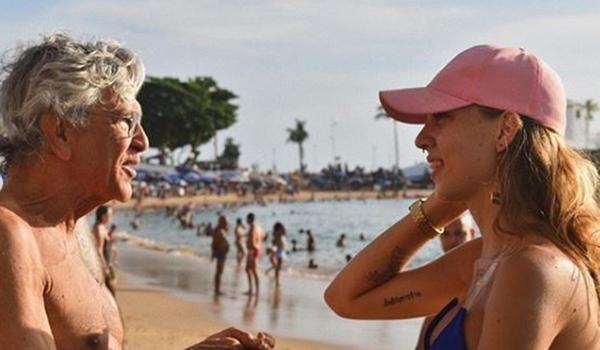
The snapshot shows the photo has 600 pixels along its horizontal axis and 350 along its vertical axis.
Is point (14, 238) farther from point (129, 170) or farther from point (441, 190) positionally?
point (441, 190)

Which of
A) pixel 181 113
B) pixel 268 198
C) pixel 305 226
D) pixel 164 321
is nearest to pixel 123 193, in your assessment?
pixel 164 321

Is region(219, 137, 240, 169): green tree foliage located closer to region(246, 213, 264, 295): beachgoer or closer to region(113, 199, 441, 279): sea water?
region(113, 199, 441, 279): sea water

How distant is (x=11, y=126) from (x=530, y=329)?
1291 millimetres

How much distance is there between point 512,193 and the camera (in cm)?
235

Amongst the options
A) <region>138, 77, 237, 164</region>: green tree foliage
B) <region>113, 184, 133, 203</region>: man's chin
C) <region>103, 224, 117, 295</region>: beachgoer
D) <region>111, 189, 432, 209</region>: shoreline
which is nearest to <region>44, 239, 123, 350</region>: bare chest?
<region>113, 184, 133, 203</region>: man's chin

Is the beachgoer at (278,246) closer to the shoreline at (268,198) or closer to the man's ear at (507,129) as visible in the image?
the man's ear at (507,129)

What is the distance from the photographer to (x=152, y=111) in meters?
101

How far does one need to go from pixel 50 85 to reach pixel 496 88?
102 cm

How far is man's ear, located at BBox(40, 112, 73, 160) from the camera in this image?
262 centimetres

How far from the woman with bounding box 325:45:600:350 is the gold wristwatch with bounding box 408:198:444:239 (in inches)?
16.7

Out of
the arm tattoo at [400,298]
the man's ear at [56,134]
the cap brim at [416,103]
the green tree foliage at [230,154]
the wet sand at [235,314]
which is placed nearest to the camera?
the cap brim at [416,103]

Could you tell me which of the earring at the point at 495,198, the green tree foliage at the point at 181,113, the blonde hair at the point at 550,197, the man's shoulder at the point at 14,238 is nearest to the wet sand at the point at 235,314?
the man's shoulder at the point at 14,238

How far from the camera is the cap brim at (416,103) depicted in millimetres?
2514

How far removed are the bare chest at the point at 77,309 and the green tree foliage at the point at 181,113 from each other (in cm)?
9636
